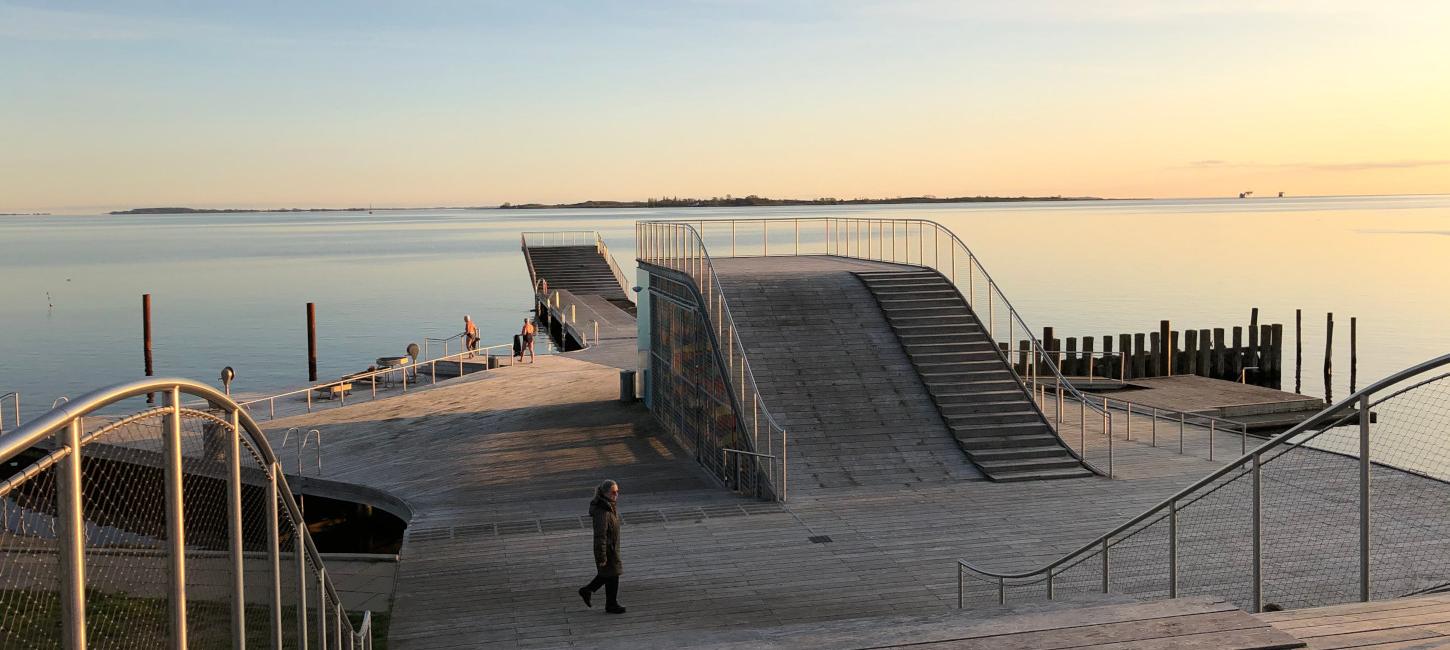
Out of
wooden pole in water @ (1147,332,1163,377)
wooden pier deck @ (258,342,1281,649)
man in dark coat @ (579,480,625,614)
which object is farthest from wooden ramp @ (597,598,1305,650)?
wooden pole in water @ (1147,332,1163,377)

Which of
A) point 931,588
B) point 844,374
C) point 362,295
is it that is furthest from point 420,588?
point 362,295

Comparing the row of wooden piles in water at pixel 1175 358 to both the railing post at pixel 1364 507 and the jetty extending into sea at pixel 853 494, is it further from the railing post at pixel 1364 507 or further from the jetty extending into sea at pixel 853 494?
the railing post at pixel 1364 507

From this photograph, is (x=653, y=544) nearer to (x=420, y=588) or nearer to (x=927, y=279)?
(x=420, y=588)

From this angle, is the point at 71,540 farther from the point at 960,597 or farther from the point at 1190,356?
the point at 1190,356

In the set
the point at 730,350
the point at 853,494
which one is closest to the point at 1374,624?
the point at 853,494

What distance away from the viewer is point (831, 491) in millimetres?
17734

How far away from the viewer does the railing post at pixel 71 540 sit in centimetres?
306

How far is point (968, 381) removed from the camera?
21047 mm

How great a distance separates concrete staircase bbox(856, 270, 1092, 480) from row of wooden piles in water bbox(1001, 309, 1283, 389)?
12.9 m

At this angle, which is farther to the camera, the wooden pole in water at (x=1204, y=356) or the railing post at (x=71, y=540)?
the wooden pole in water at (x=1204, y=356)

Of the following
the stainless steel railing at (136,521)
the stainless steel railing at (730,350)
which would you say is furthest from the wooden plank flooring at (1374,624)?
the stainless steel railing at (730,350)

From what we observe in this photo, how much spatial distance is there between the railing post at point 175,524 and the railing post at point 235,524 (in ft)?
2.25

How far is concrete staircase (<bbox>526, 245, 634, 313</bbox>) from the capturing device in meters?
63.9

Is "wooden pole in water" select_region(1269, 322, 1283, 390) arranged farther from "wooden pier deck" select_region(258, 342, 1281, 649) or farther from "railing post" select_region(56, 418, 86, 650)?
"railing post" select_region(56, 418, 86, 650)
